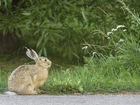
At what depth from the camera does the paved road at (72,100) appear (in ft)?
28.1

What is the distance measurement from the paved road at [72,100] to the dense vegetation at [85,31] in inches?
41.9

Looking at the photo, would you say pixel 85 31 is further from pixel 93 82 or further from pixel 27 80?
pixel 27 80

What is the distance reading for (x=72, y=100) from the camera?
879cm

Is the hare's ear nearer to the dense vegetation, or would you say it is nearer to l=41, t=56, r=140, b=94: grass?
l=41, t=56, r=140, b=94: grass

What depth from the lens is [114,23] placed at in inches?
508

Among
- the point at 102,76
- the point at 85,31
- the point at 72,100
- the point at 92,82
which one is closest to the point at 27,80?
the point at 72,100

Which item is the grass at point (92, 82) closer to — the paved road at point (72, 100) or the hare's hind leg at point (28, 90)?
the hare's hind leg at point (28, 90)

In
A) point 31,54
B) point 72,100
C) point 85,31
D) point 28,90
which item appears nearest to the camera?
point 72,100

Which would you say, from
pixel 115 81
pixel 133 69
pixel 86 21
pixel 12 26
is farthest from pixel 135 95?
pixel 12 26

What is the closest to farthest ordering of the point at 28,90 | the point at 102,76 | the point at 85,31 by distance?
the point at 28,90 → the point at 102,76 → the point at 85,31

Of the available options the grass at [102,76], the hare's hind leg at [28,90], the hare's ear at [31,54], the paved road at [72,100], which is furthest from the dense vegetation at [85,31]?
the paved road at [72,100]

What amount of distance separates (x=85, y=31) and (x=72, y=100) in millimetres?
4986

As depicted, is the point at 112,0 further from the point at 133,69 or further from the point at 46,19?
the point at 133,69

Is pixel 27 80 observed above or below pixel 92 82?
above
